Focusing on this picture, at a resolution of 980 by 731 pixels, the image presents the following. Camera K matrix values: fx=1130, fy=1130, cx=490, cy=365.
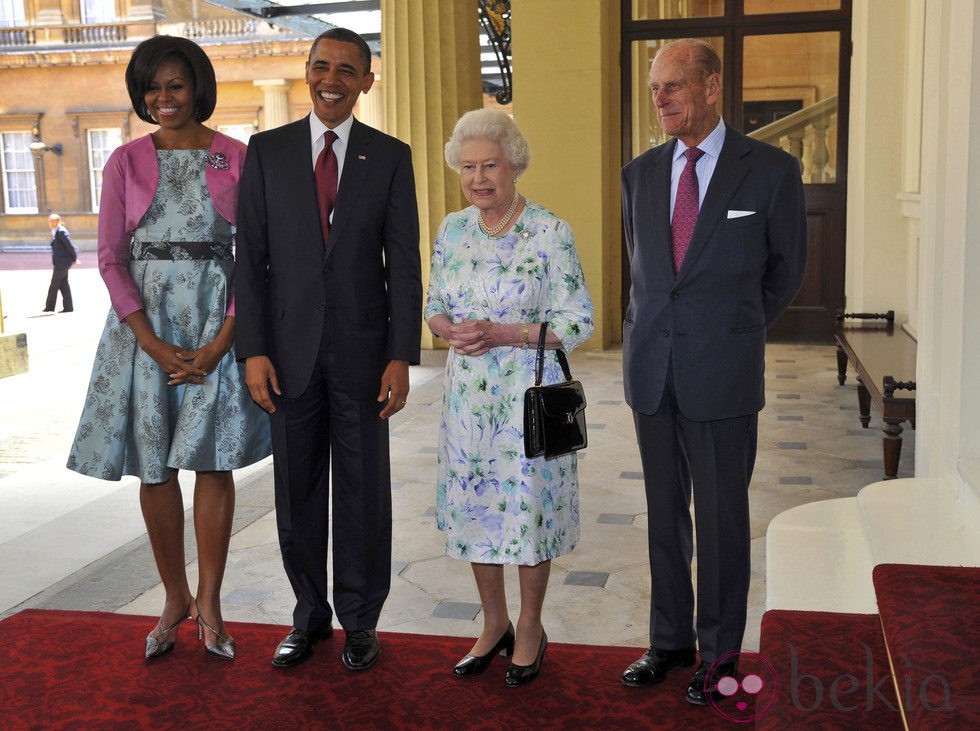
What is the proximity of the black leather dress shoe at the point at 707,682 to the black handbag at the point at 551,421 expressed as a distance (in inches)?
25.8

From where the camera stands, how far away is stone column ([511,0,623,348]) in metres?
9.60

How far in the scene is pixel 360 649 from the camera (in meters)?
3.16

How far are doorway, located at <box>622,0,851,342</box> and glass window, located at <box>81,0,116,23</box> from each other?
25454mm

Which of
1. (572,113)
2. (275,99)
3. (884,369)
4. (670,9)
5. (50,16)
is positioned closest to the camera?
(884,369)

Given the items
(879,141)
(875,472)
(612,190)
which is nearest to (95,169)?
(612,190)

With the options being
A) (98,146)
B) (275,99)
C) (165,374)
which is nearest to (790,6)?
(165,374)

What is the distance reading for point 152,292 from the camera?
3.15m

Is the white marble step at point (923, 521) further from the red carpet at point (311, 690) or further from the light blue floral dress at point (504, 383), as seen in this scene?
the light blue floral dress at point (504, 383)

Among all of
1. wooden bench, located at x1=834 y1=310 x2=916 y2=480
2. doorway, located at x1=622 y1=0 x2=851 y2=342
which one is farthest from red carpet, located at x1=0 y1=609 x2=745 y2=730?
doorway, located at x1=622 y1=0 x2=851 y2=342

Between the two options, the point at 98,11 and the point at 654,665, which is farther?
the point at 98,11

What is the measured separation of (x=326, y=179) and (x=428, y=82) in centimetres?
699

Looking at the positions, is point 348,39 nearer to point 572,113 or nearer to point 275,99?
point 572,113

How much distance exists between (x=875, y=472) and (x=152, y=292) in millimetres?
3689

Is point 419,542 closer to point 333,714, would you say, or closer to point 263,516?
point 263,516
